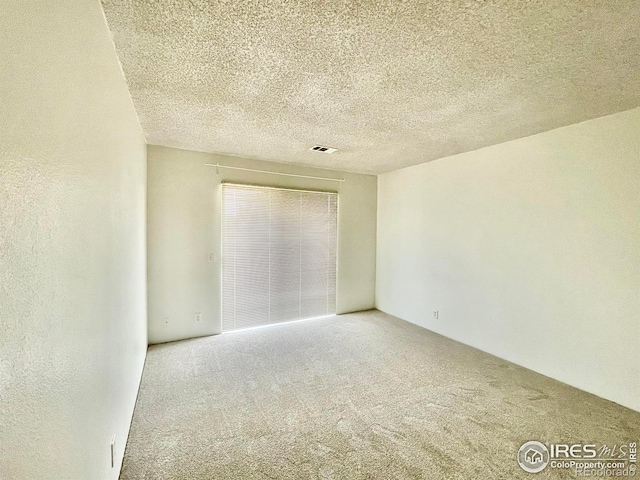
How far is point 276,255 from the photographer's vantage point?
410 cm

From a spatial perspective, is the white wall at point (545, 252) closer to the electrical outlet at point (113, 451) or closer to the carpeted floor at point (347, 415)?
the carpeted floor at point (347, 415)

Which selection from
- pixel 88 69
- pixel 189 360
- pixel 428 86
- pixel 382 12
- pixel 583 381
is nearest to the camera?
pixel 88 69

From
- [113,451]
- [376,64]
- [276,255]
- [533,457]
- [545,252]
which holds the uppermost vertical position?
[376,64]

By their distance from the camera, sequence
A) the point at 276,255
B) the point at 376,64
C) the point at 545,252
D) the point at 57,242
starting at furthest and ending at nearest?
the point at 276,255 → the point at 545,252 → the point at 376,64 → the point at 57,242

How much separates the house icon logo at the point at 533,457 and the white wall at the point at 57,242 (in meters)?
2.30

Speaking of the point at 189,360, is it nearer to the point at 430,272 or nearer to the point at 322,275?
the point at 322,275

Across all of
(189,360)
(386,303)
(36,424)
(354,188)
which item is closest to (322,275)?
(386,303)

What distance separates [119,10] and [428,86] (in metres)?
1.80

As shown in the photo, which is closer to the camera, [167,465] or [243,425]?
[167,465]

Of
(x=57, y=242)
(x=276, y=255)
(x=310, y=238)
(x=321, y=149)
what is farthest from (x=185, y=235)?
(x=57, y=242)

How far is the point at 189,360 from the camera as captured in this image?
9.93ft

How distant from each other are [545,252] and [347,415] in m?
2.43

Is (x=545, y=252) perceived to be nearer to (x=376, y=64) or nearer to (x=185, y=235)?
(x=376, y=64)

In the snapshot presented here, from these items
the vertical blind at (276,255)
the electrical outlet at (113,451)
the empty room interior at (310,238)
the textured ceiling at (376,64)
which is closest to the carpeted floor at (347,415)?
the empty room interior at (310,238)
